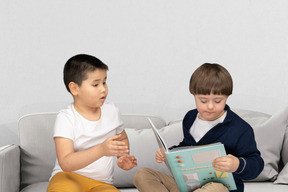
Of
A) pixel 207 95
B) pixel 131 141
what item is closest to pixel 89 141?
pixel 207 95

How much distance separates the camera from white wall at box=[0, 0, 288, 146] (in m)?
2.76

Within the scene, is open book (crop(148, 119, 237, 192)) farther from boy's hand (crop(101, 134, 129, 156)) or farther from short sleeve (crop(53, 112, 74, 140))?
short sleeve (crop(53, 112, 74, 140))

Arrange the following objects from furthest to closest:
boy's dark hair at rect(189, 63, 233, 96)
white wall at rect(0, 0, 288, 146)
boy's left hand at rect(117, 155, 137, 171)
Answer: white wall at rect(0, 0, 288, 146) → boy's left hand at rect(117, 155, 137, 171) → boy's dark hair at rect(189, 63, 233, 96)

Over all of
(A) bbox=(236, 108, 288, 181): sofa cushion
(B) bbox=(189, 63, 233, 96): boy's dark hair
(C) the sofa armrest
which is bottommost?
(C) the sofa armrest

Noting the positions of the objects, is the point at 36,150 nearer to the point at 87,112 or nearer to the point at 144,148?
the point at 144,148

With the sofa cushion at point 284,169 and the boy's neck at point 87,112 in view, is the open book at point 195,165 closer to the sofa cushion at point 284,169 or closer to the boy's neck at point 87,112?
the boy's neck at point 87,112

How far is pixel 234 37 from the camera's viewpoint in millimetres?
2783

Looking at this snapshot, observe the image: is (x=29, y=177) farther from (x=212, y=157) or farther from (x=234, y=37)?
(x=234, y=37)

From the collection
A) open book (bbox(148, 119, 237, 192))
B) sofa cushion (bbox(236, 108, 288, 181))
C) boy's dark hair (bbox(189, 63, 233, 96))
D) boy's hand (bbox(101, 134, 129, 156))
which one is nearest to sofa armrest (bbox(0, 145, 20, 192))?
boy's hand (bbox(101, 134, 129, 156))

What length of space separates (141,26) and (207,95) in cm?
128

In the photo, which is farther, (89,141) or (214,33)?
(214,33)

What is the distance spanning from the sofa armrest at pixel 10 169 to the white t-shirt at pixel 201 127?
0.97m

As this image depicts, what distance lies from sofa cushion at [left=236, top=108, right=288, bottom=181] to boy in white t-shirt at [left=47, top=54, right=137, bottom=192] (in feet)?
2.94

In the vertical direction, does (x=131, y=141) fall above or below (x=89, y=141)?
below
